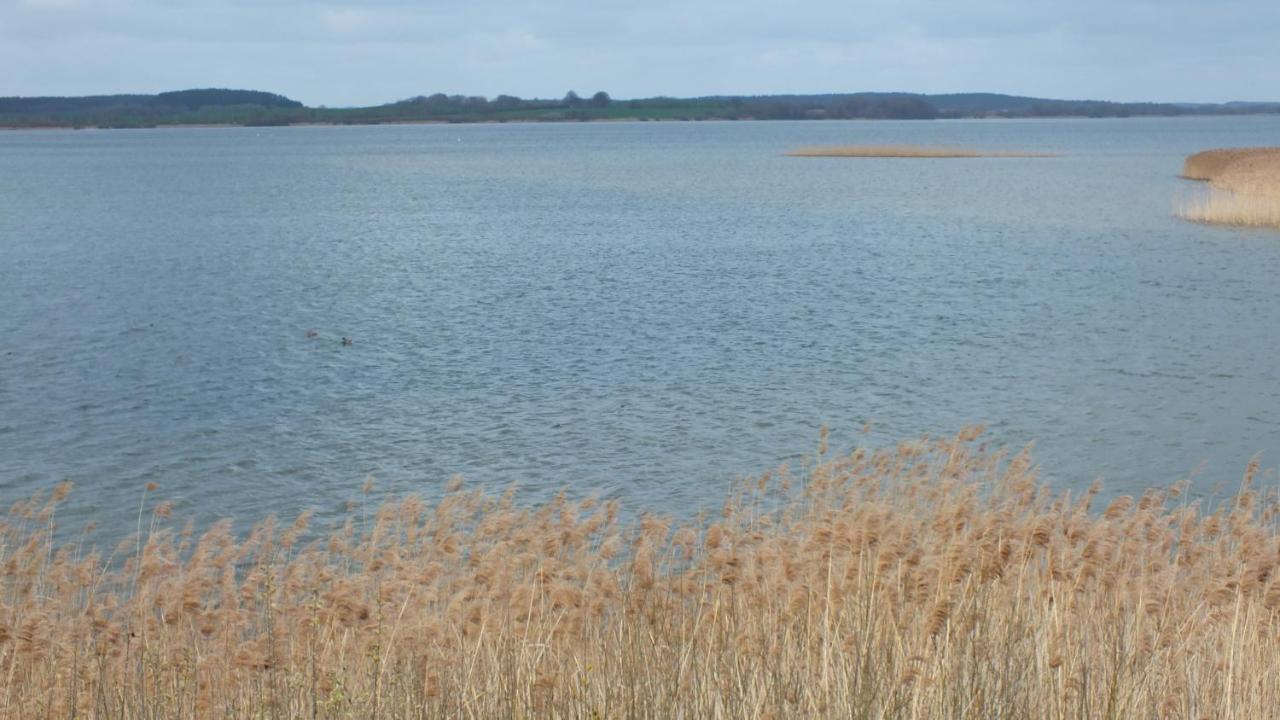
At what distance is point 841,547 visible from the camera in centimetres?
859

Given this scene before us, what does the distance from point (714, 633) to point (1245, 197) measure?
4755 cm

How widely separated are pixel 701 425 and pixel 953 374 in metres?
6.10

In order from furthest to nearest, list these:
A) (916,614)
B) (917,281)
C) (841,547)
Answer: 1. (917,281)
2. (841,547)
3. (916,614)

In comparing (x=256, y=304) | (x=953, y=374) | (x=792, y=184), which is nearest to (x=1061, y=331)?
(x=953, y=374)

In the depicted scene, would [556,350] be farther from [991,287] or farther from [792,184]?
[792,184]

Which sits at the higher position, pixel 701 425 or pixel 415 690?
pixel 415 690

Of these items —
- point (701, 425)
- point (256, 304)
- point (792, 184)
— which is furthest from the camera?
point (792, 184)

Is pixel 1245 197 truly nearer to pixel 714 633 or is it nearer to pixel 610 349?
pixel 610 349

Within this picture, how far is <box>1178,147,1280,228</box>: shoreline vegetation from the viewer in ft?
154

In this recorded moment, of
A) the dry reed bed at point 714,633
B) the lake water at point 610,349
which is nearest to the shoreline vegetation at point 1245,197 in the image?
the lake water at point 610,349

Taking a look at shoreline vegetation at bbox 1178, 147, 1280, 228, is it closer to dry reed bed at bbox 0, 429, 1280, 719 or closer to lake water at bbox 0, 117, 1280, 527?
lake water at bbox 0, 117, 1280, 527

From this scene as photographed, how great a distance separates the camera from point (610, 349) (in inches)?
1040

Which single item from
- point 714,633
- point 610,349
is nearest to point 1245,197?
point 610,349

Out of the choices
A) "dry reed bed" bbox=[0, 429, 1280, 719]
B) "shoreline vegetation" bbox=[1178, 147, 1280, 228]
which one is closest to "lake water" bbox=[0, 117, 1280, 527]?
"shoreline vegetation" bbox=[1178, 147, 1280, 228]
